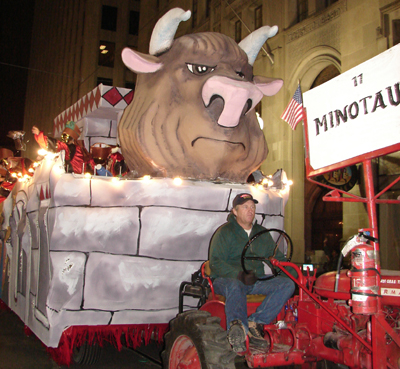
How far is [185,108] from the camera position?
4.54 metres

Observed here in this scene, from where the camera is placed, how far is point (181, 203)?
4.25 meters

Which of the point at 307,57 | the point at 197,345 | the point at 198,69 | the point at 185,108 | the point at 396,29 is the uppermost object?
the point at 307,57

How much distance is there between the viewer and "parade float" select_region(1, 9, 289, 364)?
3975 mm

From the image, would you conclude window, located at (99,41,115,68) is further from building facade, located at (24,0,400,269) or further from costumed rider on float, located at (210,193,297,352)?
costumed rider on float, located at (210,193,297,352)

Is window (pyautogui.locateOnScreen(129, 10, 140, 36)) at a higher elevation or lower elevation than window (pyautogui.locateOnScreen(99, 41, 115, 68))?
higher

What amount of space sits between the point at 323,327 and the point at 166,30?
3248mm

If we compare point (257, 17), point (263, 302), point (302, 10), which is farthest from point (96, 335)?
point (257, 17)

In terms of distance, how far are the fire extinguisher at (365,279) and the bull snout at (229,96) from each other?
2323 millimetres

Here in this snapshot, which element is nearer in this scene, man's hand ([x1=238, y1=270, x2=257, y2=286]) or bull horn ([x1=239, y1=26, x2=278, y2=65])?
man's hand ([x1=238, y1=270, x2=257, y2=286])

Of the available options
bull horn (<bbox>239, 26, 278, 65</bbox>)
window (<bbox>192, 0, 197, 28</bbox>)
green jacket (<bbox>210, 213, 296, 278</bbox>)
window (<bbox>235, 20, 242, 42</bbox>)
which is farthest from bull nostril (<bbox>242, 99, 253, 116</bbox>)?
window (<bbox>192, 0, 197, 28</bbox>)

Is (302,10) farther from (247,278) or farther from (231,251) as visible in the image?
(247,278)

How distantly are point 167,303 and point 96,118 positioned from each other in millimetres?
3065

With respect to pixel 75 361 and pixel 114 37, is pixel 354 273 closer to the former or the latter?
pixel 75 361

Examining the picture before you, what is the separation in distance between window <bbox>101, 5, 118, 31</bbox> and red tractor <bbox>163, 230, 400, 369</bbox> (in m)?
24.0
